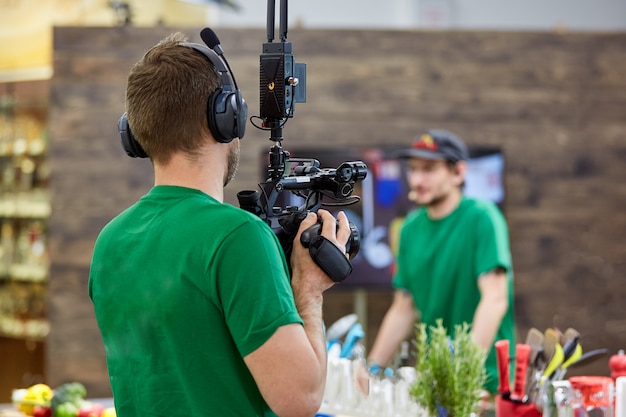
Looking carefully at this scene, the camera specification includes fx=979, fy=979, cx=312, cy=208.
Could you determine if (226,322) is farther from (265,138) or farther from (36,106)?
(36,106)

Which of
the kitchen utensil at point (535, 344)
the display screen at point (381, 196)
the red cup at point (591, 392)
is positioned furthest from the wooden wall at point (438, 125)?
the red cup at point (591, 392)

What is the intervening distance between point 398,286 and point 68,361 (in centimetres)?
227

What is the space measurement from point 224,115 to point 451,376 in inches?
40.3

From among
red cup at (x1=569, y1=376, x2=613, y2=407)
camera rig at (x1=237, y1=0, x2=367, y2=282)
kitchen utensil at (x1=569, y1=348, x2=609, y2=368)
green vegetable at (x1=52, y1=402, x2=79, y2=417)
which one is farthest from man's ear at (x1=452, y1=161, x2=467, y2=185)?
camera rig at (x1=237, y1=0, x2=367, y2=282)

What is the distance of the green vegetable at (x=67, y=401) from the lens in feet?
8.53

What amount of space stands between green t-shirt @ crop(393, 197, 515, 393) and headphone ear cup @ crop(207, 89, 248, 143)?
2.05 meters

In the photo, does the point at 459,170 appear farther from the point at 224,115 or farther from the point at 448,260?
the point at 224,115

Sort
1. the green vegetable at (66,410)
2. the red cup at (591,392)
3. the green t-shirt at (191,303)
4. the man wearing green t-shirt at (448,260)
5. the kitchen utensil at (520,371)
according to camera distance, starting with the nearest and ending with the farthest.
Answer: the green t-shirt at (191,303)
the red cup at (591,392)
the kitchen utensil at (520,371)
the green vegetable at (66,410)
the man wearing green t-shirt at (448,260)

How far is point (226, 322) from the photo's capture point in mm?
1429

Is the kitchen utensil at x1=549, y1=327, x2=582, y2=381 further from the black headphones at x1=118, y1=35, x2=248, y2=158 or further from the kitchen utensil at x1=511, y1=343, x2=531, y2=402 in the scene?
the black headphones at x1=118, y1=35, x2=248, y2=158

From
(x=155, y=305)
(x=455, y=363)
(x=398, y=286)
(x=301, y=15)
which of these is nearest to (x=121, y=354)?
(x=155, y=305)

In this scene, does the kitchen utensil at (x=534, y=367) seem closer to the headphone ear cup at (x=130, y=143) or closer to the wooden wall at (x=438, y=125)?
the headphone ear cup at (x=130, y=143)

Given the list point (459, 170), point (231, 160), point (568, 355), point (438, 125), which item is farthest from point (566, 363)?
point (438, 125)

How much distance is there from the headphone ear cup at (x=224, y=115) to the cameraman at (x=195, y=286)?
0.05 ft
